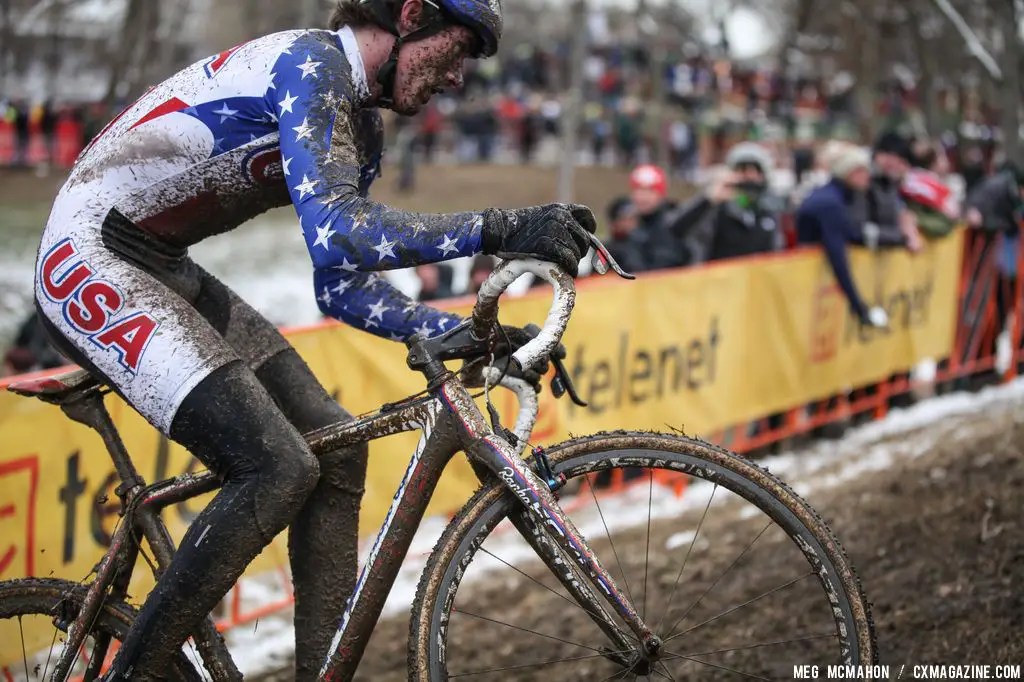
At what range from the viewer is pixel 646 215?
29.0 ft

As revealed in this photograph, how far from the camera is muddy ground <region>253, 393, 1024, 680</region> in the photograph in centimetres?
412

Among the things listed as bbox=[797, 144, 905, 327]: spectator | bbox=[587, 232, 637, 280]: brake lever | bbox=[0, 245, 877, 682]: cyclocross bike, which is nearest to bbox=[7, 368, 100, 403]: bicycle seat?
bbox=[0, 245, 877, 682]: cyclocross bike

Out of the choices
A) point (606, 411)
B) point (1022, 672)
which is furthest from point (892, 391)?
point (1022, 672)

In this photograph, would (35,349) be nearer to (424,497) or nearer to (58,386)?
(58,386)

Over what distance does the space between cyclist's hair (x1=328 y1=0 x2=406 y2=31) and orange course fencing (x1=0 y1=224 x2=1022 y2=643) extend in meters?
1.57

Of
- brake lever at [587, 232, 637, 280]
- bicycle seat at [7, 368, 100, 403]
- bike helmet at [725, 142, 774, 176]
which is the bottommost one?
bicycle seat at [7, 368, 100, 403]

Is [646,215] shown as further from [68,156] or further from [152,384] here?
[68,156]

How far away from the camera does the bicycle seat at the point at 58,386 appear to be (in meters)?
3.31

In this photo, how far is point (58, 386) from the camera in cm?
331

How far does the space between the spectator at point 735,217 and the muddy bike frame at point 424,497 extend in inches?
238

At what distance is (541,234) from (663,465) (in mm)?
737

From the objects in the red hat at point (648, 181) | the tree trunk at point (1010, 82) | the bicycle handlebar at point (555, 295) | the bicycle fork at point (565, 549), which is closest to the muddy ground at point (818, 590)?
the bicycle fork at point (565, 549)

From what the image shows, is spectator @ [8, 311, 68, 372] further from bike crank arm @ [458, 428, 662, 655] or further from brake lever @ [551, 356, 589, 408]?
bike crank arm @ [458, 428, 662, 655]

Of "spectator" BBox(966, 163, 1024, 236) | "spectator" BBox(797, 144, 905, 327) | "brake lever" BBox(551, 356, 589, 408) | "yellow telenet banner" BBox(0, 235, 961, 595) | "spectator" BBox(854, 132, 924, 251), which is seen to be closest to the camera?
"brake lever" BBox(551, 356, 589, 408)
